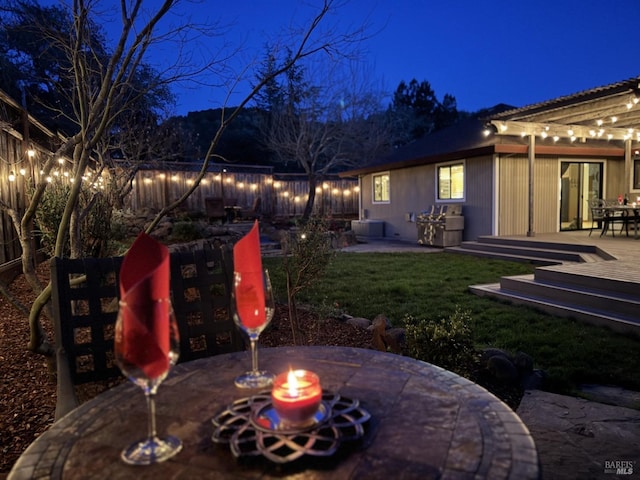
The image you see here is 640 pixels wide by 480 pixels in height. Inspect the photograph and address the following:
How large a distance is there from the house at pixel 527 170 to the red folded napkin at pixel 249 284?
8.65 metres

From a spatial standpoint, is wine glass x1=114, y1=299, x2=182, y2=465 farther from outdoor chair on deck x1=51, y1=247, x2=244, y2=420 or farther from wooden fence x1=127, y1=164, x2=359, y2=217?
wooden fence x1=127, y1=164, x2=359, y2=217

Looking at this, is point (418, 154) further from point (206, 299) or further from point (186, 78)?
point (206, 299)

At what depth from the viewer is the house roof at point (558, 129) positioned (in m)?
7.34

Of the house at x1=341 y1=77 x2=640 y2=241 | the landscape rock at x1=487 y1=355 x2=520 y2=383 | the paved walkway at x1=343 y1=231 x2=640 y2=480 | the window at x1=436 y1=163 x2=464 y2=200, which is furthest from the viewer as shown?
the window at x1=436 y1=163 x2=464 y2=200

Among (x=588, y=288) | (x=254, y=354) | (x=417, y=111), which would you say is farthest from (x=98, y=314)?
(x=417, y=111)

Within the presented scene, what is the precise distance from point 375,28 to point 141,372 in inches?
123

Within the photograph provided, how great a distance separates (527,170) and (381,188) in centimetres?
532

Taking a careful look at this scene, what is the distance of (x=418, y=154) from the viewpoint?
13.4 meters

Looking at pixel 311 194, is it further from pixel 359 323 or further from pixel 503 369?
pixel 503 369

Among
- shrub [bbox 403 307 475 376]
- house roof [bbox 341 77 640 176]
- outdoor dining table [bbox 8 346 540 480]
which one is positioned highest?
house roof [bbox 341 77 640 176]

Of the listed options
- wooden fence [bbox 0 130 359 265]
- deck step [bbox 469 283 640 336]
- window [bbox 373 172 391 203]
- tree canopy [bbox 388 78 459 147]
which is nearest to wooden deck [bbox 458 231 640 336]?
deck step [bbox 469 283 640 336]

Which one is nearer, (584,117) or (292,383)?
(292,383)

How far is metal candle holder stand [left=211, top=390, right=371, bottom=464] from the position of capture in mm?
857

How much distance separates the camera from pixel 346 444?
90cm
